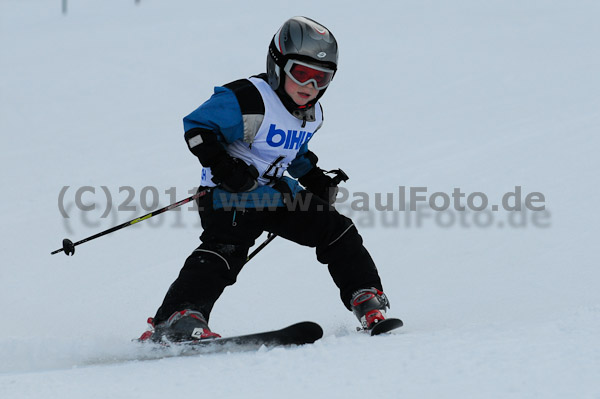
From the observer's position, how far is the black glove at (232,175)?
3229 mm

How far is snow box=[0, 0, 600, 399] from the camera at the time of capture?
7.64 ft

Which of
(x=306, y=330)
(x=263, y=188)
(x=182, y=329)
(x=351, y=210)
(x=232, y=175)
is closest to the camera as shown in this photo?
(x=306, y=330)

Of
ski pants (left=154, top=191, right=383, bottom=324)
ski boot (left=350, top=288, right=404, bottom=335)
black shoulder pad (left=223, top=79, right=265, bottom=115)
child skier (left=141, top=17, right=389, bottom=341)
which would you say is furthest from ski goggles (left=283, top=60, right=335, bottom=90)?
ski boot (left=350, top=288, right=404, bottom=335)

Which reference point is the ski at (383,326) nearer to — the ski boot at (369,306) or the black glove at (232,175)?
the ski boot at (369,306)

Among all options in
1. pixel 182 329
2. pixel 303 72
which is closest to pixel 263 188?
pixel 303 72

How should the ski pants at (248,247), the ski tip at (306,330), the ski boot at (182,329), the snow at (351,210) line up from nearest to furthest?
the snow at (351,210)
the ski tip at (306,330)
the ski boot at (182,329)
the ski pants at (248,247)

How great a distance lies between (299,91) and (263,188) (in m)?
0.51

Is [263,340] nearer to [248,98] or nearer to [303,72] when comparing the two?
[248,98]

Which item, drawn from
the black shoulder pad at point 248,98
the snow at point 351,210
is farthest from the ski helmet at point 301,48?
the snow at point 351,210

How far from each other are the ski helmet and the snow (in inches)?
50.9

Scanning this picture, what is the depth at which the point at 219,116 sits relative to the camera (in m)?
3.27

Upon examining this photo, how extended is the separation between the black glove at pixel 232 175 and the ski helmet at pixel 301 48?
1.48 feet

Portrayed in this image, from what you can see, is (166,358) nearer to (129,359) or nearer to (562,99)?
(129,359)

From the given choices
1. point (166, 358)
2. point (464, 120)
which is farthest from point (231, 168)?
point (464, 120)
